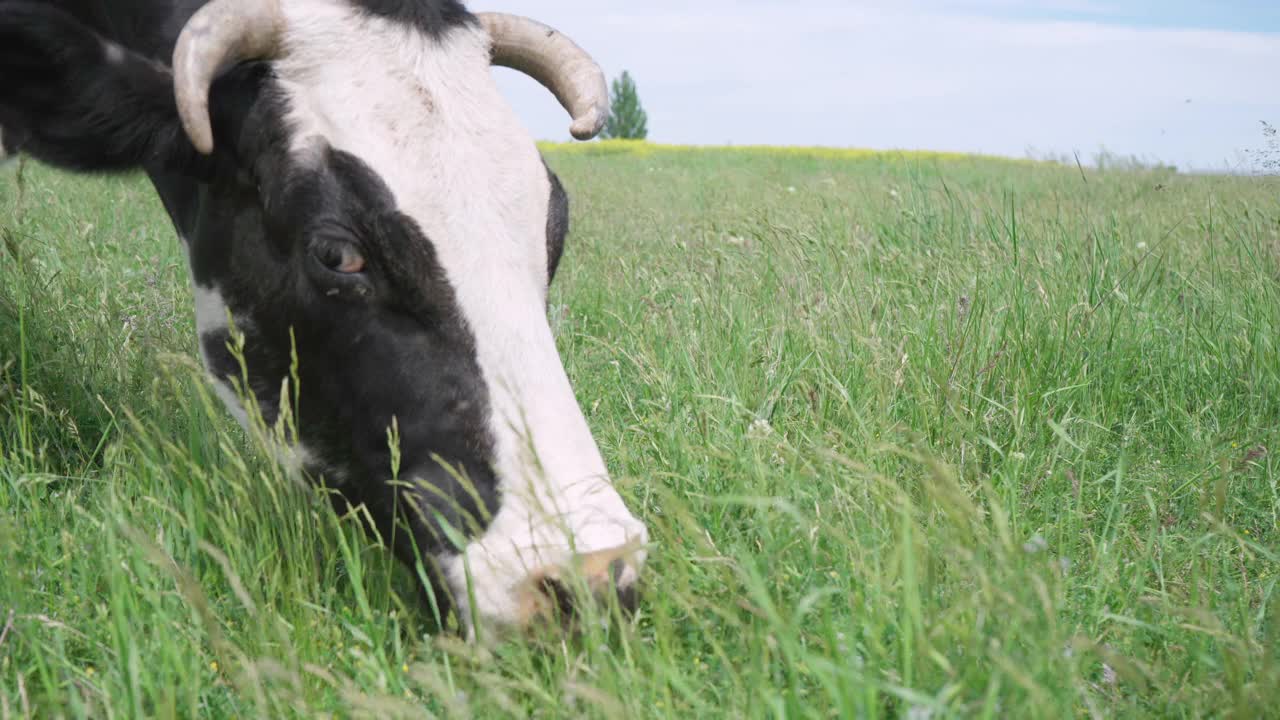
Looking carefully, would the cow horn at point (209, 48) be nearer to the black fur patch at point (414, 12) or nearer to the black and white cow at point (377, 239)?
the black and white cow at point (377, 239)

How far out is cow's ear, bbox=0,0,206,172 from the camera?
2.63 meters

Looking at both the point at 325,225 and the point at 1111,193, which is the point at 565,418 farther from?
the point at 1111,193

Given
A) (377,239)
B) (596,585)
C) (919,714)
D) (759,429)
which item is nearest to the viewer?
(919,714)

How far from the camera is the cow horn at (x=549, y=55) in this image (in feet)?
10.9

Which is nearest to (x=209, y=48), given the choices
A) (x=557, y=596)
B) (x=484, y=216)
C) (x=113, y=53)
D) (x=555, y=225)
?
(x=113, y=53)

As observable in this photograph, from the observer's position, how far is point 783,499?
2.45 meters

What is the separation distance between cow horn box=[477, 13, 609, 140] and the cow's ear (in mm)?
1090

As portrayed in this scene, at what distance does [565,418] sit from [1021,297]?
2528 mm

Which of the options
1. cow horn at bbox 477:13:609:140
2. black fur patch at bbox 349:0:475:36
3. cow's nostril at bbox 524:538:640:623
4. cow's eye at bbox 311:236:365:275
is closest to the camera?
cow's nostril at bbox 524:538:640:623

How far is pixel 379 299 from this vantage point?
7.84 feet

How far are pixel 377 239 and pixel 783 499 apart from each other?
1166 mm

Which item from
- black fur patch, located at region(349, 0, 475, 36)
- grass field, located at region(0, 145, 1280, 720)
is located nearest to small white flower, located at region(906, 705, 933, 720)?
grass field, located at region(0, 145, 1280, 720)

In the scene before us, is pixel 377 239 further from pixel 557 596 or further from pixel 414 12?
pixel 557 596

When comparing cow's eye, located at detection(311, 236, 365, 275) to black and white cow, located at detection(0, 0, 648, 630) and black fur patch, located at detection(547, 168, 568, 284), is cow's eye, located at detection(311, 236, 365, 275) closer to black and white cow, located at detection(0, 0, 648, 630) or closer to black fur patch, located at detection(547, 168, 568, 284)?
black and white cow, located at detection(0, 0, 648, 630)
